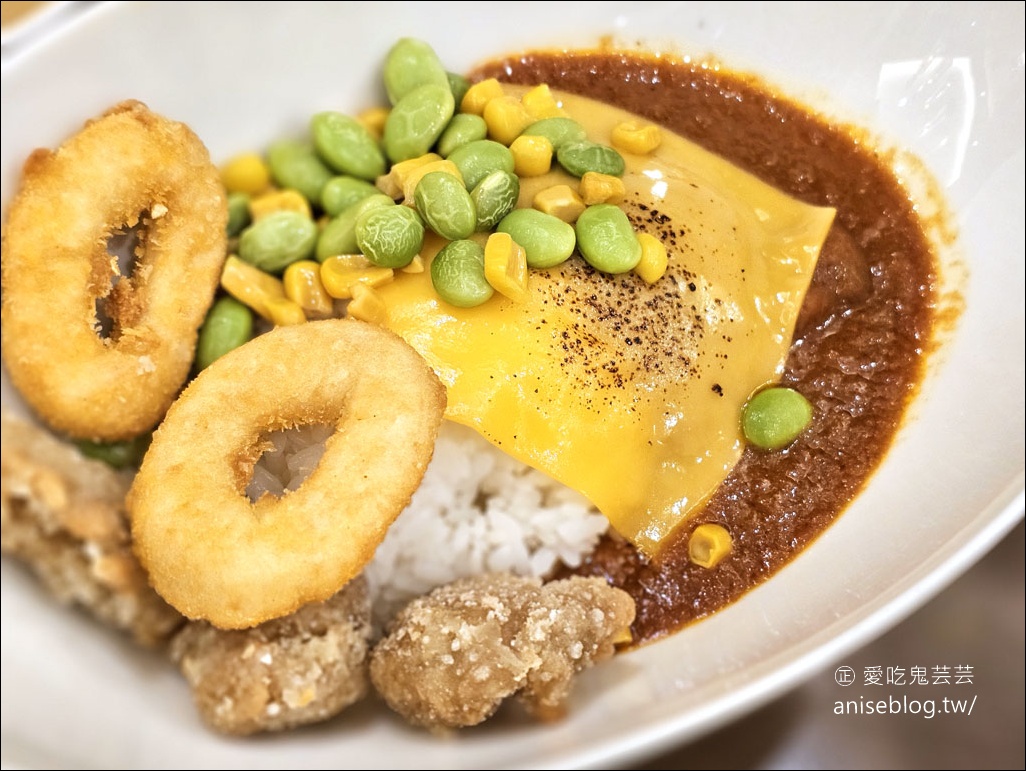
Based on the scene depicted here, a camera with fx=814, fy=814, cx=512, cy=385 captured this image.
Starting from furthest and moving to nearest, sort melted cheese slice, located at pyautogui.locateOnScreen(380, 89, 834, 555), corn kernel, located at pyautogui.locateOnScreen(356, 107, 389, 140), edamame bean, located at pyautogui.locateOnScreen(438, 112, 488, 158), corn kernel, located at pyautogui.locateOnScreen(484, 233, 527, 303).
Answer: corn kernel, located at pyautogui.locateOnScreen(356, 107, 389, 140)
edamame bean, located at pyautogui.locateOnScreen(438, 112, 488, 158)
melted cheese slice, located at pyautogui.locateOnScreen(380, 89, 834, 555)
corn kernel, located at pyautogui.locateOnScreen(484, 233, 527, 303)

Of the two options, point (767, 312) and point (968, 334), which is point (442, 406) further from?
point (968, 334)

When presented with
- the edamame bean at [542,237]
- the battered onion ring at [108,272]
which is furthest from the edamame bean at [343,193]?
the edamame bean at [542,237]

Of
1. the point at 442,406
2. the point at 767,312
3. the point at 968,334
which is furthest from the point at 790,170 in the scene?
the point at 442,406

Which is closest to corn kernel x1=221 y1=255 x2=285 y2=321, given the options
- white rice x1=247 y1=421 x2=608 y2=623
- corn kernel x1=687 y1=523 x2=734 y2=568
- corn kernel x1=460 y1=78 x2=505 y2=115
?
white rice x1=247 y1=421 x2=608 y2=623

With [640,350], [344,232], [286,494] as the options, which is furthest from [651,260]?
[286,494]

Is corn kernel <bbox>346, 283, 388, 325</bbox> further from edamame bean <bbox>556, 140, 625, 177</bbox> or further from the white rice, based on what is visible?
edamame bean <bbox>556, 140, 625, 177</bbox>
